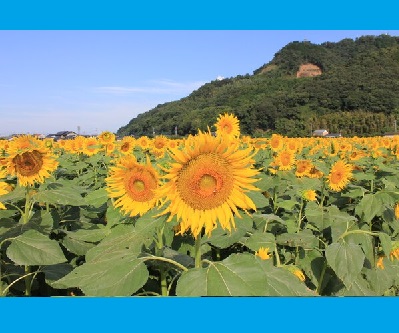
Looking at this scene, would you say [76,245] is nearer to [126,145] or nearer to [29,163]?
[29,163]

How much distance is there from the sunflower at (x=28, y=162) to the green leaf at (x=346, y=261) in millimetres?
1828

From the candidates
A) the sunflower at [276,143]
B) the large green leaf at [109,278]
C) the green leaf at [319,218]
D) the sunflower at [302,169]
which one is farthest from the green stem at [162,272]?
the sunflower at [276,143]

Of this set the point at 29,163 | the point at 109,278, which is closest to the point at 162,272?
the point at 109,278

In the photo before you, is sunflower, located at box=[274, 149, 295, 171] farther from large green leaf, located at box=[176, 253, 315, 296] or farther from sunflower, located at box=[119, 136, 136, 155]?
large green leaf, located at box=[176, 253, 315, 296]

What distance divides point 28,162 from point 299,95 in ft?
27.3

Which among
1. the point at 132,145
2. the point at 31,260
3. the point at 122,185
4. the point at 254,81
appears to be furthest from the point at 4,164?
the point at 254,81

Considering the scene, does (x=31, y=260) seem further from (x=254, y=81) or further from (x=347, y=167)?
(x=254, y=81)

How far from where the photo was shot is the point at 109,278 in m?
1.36

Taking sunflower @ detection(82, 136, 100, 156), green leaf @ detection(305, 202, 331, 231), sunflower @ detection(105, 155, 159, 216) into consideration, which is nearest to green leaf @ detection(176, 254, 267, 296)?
sunflower @ detection(105, 155, 159, 216)

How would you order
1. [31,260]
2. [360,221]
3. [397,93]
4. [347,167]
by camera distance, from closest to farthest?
[31,260]
[360,221]
[347,167]
[397,93]

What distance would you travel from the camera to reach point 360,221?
368 cm

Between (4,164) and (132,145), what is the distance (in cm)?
336

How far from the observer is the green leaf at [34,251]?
1911 mm

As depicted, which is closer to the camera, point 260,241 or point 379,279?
point 260,241
